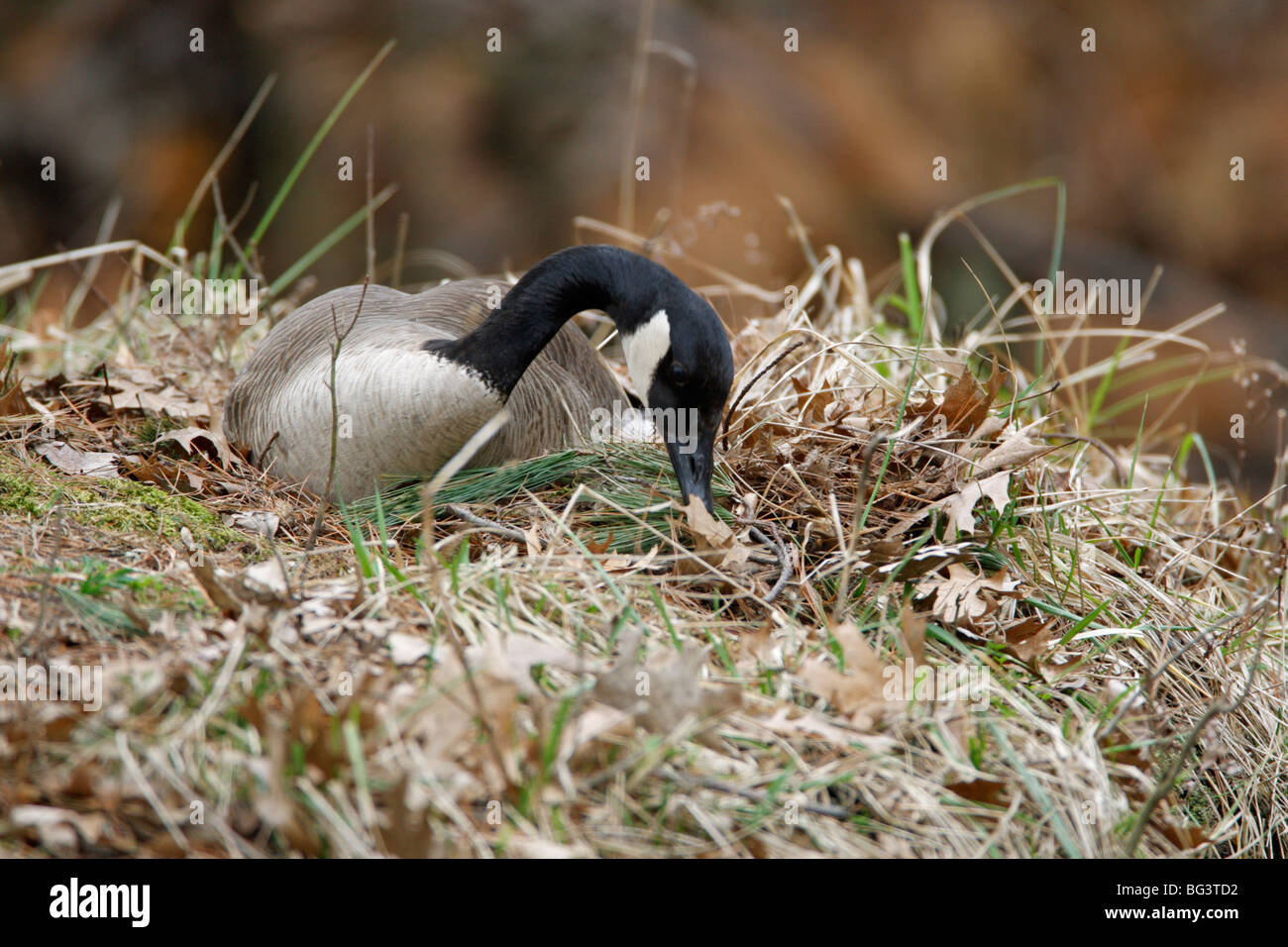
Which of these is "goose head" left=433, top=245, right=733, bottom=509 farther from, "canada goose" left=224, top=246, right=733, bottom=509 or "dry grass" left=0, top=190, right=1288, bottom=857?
"dry grass" left=0, top=190, right=1288, bottom=857

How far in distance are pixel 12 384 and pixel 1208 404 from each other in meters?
10.2

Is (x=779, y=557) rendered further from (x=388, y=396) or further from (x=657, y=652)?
(x=388, y=396)

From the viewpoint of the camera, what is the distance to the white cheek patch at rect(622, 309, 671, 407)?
11.8 feet

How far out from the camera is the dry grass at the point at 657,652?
6.95 ft

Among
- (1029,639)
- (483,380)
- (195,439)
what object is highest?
(483,380)

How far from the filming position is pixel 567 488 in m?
3.79

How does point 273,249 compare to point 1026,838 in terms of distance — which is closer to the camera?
point 1026,838

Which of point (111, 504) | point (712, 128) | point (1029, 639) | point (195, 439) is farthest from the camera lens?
point (712, 128)

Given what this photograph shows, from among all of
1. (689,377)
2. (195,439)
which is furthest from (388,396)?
(689,377)

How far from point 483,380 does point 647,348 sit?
1.95 feet

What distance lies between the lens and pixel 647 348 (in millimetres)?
3689

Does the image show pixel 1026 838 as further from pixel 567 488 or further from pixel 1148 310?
pixel 1148 310

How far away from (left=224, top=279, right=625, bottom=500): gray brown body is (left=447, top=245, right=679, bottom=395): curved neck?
0.09 metres
